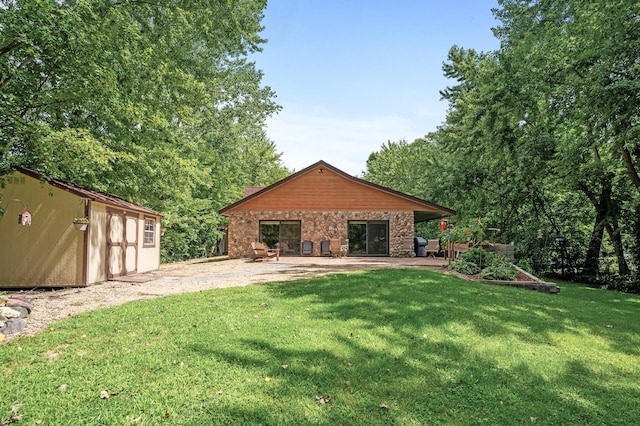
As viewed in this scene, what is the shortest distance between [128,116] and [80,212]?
2.94 m

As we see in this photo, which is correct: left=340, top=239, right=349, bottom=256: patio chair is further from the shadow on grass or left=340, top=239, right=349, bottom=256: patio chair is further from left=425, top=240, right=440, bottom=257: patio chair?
the shadow on grass

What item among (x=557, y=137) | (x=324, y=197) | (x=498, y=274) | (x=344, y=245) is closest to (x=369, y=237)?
(x=344, y=245)

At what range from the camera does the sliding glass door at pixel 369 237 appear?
2017cm

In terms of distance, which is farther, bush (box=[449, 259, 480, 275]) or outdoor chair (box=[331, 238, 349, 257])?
outdoor chair (box=[331, 238, 349, 257])

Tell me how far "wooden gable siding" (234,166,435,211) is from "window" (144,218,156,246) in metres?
6.70

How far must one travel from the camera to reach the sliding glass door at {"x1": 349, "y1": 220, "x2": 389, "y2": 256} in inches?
794

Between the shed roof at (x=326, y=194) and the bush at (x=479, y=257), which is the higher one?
the shed roof at (x=326, y=194)

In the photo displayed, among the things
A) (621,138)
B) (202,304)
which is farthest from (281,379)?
(621,138)

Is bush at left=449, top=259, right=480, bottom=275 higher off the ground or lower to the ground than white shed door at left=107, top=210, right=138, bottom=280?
lower

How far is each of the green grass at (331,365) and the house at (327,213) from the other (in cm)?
1359

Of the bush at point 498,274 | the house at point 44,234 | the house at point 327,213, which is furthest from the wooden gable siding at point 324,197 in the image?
the house at point 44,234

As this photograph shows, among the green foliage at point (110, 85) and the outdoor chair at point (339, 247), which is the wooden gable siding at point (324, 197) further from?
the green foliage at point (110, 85)

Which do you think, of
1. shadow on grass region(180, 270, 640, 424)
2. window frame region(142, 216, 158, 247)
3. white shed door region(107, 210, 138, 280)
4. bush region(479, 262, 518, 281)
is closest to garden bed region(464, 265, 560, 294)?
bush region(479, 262, 518, 281)

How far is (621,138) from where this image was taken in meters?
9.01
